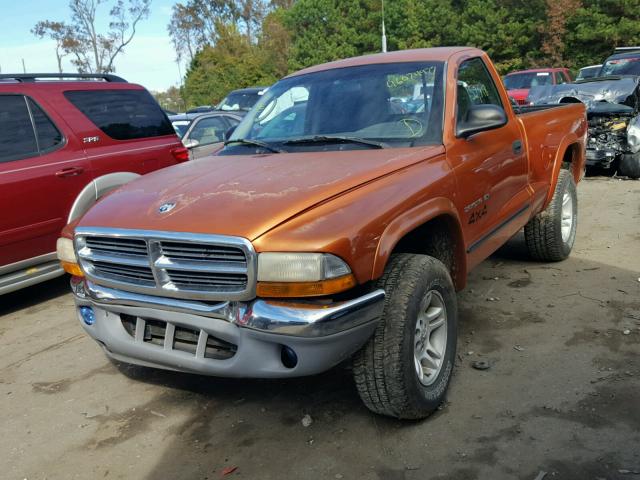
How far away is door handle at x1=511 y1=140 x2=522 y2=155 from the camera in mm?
4260

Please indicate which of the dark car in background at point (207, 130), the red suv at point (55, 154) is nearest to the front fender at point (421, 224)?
the red suv at point (55, 154)

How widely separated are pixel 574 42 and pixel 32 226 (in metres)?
34.6

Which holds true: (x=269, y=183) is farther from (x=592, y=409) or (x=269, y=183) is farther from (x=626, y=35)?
(x=626, y=35)

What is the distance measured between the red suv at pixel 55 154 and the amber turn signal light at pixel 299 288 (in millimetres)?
3185

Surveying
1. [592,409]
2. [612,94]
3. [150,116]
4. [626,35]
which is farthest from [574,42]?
[592,409]

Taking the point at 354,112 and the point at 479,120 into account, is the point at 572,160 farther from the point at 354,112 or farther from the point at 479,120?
the point at 354,112

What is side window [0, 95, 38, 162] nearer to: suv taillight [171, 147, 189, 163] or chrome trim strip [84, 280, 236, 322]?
suv taillight [171, 147, 189, 163]

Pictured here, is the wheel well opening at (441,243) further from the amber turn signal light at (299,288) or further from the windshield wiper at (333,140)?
the amber turn signal light at (299,288)

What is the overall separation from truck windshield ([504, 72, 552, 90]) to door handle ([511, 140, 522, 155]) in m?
15.1

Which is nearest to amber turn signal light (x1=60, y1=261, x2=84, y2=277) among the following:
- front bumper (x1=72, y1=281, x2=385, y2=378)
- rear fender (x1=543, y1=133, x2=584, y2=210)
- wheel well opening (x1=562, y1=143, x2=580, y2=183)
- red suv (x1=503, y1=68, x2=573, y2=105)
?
front bumper (x1=72, y1=281, x2=385, y2=378)

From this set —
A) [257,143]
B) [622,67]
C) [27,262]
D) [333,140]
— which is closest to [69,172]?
[27,262]

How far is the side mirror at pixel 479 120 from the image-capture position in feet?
11.7

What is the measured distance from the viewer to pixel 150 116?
20.9 ft

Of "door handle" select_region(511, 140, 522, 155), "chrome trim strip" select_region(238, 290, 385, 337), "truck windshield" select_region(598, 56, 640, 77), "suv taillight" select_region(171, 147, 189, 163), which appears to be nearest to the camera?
"chrome trim strip" select_region(238, 290, 385, 337)
